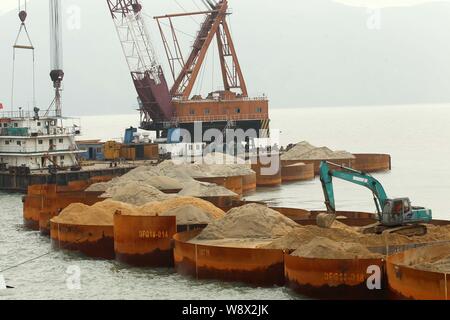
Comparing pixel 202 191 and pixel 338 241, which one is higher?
pixel 202 191

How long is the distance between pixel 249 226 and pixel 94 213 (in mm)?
7447

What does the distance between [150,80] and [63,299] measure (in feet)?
182

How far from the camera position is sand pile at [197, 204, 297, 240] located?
104ft

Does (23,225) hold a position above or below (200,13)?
below

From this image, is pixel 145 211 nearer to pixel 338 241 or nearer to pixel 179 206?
pixel 179 206

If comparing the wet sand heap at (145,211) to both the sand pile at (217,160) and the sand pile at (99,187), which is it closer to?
the sand pile at (99,187)

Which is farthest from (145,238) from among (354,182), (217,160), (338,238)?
(217,160)

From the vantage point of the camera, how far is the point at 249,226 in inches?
1254

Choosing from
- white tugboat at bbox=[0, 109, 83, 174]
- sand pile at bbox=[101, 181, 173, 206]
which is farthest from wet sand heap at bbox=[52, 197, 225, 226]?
white tugboat at bbox=[0, 109, 83, 174]

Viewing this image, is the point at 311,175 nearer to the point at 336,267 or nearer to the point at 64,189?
the point at 64,189

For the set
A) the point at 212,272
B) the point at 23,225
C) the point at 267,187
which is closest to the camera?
the point at 212,272

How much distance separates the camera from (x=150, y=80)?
3295 inches

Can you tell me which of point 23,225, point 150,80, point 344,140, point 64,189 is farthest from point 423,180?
point 344,140
